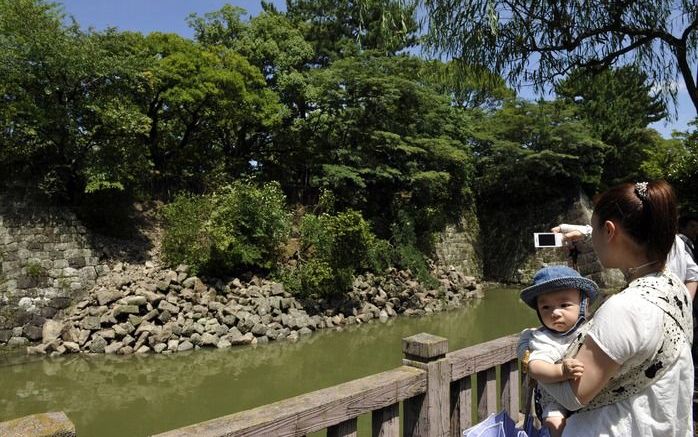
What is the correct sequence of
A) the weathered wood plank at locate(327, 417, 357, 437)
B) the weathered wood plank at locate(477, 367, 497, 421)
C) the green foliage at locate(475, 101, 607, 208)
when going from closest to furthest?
the weathered wood plank at locate(327, 417, 357, 437) → the weathered wood plank at locate(477, 367, 497, 421) → the green foliage at locate(475, 101, 607, 208)

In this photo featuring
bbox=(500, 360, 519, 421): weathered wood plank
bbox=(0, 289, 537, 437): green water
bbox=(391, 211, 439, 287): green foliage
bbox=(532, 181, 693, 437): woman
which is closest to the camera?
bbox=(532, 181, 693, 437): woman

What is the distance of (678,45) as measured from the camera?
413cm

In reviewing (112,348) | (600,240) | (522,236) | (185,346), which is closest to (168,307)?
(185,346)

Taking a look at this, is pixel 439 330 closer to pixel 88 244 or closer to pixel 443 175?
pixel 443 175

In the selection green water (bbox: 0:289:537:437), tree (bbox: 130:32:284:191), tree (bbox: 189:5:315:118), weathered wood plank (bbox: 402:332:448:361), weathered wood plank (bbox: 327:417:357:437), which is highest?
tree (bbox: 189:5:315:118)

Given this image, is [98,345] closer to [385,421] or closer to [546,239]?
[385,421]

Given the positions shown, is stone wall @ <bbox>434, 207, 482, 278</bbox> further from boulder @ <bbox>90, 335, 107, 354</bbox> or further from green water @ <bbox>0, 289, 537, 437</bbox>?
boulder @ <bbox>90, 335, 107, 354</bbox>

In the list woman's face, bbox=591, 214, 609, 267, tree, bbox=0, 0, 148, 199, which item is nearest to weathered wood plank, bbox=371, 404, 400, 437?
woman's face, bbox=591, 214, 609, 267

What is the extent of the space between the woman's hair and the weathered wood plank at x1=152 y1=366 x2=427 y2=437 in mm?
1176

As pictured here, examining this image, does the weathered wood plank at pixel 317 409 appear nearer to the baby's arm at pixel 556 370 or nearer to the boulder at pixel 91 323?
the baby's arm at pixel 556 370

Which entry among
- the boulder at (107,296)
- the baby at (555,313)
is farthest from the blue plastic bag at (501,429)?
the boulder at (107,296)

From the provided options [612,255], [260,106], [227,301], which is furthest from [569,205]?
[612,255]

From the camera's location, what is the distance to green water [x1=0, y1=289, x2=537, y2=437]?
18.9 feet

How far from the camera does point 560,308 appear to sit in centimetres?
164
